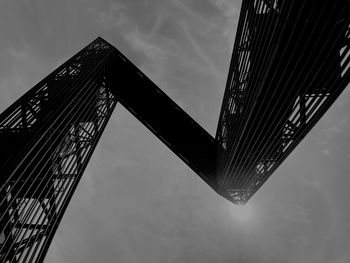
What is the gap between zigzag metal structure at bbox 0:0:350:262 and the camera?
7.20m

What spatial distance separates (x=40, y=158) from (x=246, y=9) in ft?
29.7

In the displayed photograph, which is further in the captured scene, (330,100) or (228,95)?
(228,95)

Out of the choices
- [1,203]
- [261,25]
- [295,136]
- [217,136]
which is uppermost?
[217,136]

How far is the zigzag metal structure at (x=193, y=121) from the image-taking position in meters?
7.20

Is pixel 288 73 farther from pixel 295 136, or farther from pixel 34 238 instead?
pixel 34 238

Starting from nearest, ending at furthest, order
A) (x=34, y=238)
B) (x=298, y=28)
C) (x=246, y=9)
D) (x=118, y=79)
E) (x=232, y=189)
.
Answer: (x=298, y=28)
(x=34, y=238)
(x=246, y=9)
(x=118, y=79)
(x=232, y=189)

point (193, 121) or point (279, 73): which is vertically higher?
point (193, 121)

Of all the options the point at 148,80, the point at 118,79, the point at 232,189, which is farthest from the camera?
the point at 232,189

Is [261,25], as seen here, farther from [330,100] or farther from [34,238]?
[34,238]

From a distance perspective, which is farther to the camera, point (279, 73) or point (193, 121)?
point (193, 121)

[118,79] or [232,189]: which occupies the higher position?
[118,79]

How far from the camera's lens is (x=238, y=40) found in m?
11.3

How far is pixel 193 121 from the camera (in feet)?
48.8

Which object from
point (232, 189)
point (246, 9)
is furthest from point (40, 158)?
point (232, 189)
